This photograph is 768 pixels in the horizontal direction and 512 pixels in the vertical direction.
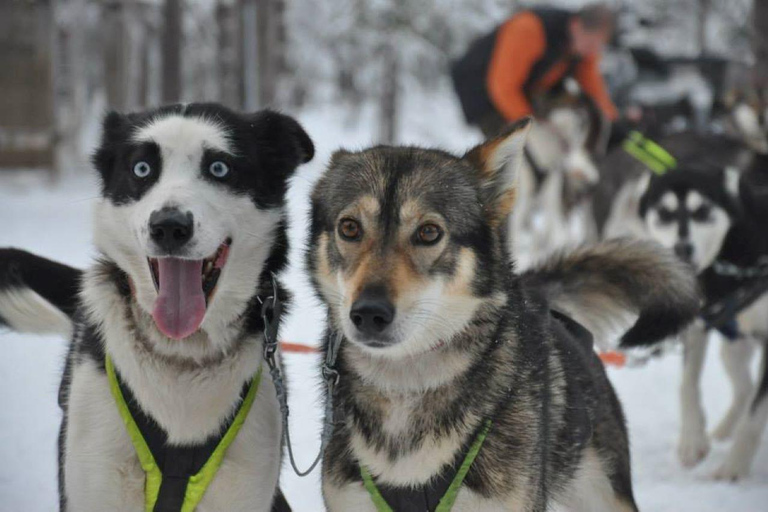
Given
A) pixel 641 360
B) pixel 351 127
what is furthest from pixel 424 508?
pixel 351 127

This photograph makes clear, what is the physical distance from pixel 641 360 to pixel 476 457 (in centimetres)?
261

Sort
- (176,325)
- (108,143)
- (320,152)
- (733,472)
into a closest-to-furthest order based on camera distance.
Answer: (176,325), (108,143), (733,472), (320,152)

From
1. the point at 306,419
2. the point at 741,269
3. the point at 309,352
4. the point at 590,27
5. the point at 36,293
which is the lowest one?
the point at 306,419

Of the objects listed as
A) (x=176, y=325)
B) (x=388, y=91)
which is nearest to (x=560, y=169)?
(x=176, y=325)

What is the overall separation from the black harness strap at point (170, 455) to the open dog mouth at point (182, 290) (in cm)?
22

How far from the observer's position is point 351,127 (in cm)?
2881

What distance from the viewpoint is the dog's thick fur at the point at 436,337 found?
2.19m

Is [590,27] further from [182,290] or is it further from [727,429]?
[182,290]

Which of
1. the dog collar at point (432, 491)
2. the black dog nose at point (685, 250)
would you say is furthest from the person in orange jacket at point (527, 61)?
the dog collar at point (432, 491)

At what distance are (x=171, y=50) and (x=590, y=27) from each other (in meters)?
8.24

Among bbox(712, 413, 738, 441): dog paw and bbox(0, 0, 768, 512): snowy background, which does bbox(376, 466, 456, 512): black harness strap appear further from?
bbox(712, 413, 738, 441): dog paw

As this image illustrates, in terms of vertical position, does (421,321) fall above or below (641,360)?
above

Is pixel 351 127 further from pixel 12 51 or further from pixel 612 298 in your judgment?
pixel 612 298

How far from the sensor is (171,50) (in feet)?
44.9
